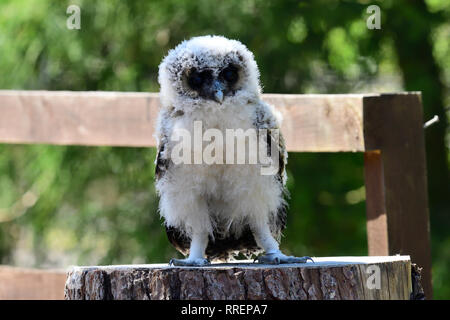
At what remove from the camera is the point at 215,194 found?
2760 mm

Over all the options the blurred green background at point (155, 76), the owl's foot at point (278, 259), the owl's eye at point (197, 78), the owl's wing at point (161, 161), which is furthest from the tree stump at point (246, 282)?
the blurred green background at point (155, 76)

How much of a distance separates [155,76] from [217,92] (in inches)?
112

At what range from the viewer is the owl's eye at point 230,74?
108 inches

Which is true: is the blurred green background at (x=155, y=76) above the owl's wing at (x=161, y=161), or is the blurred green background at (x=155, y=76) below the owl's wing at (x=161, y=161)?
above

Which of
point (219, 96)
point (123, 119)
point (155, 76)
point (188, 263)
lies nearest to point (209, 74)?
point (219, 96)

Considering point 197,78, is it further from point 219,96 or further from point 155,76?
point 155,76

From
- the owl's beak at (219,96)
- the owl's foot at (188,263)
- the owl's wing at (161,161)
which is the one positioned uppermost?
the owl's beak at (219,96)

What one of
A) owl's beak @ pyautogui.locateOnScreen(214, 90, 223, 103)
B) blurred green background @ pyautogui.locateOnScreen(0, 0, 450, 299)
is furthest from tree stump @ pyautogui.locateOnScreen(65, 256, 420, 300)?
blurred green background @ pyautogui.locateOnScreen(0, 0, 450, 299)

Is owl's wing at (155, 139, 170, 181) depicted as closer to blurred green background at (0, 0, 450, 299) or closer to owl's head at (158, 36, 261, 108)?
owl's head at (158, 36, 261, 108)

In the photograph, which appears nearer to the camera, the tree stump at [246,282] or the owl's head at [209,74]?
the tree stump at [246,282]

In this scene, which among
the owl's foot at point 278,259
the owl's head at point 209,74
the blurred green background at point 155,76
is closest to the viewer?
the owl's foot at point 278,259

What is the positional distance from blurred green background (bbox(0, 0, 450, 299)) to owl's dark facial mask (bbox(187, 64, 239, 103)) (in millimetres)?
2209

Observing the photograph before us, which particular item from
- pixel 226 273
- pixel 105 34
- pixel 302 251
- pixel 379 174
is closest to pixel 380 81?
pixel 302 251

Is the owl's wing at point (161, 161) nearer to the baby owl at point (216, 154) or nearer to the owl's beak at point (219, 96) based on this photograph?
the baby owl at point (216, 154)
